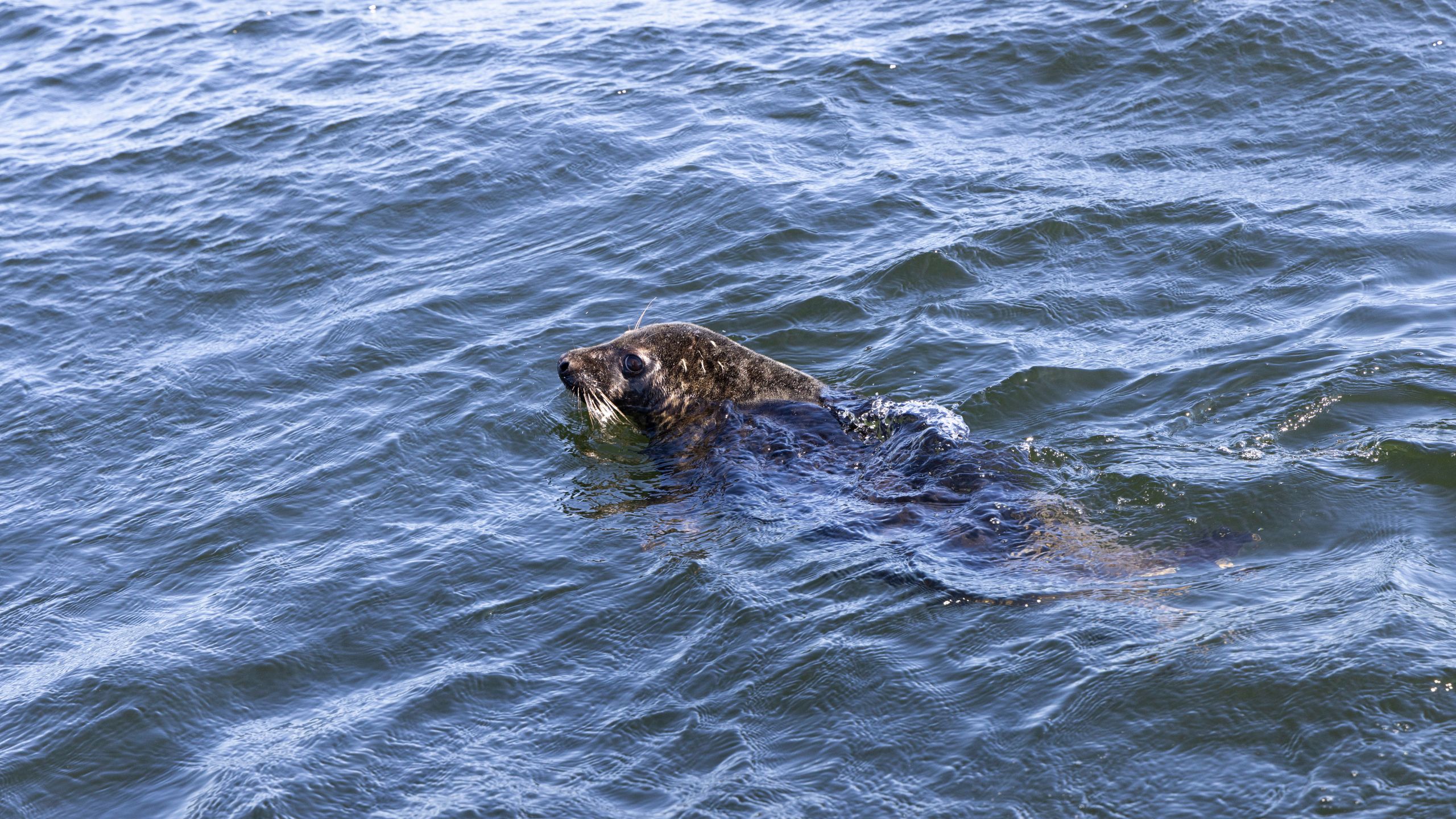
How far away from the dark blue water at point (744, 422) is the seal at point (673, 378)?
1.16 feet

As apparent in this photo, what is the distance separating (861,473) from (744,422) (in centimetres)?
93

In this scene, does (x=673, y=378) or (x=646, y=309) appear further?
(x=646, y=309)

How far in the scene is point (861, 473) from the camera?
7.70 metres

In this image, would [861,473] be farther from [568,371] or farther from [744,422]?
[568,371]

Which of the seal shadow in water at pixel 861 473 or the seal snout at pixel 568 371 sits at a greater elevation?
the seal snout at pixel 568 371

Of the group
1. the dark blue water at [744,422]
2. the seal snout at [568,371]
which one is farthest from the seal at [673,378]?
the dark blue water at [744,422]

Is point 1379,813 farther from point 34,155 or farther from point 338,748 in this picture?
point 34,155

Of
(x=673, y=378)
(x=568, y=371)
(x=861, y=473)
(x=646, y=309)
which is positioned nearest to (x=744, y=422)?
(x=673, y=378)

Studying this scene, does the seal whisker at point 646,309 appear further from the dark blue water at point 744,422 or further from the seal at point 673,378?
the seal at point 673,378

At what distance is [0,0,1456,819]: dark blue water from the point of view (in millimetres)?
5754

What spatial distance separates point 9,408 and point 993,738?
8078 mm

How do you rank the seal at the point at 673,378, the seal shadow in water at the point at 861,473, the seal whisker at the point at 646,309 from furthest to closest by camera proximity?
the seal whisker at the point at 646,309
the seal at the point at 673,378
the seal shadow in water at the point at 861,473

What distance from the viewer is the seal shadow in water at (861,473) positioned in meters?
6.58

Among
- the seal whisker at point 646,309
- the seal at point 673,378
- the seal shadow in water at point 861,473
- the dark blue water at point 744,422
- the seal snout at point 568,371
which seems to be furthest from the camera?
the seal whisker at point 646,309
